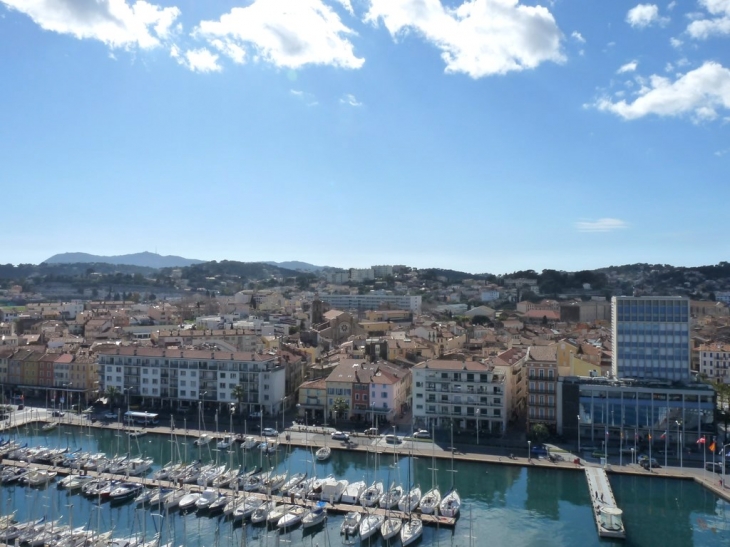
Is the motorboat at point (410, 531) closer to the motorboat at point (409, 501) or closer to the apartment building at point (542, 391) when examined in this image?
the motorboat at point (409, 501)

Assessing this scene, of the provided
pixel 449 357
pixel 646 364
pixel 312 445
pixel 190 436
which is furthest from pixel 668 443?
pixel 190 436

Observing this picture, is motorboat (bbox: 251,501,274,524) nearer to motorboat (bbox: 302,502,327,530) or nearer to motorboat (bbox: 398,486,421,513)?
motorboat (bbox: 302,502,327,530)

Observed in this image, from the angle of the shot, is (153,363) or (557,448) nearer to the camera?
(557,448)

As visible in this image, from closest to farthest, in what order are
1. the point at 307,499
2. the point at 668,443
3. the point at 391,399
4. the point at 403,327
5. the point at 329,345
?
the point at 307,499 → the point at 668,443 → the point at 391,399 → the point at 329,345 → the point at 403,327

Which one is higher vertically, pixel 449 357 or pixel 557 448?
pixel 449 357

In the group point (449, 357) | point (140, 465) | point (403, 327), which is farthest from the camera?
point (403, 327)

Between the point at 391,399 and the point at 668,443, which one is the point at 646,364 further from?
the point at 391,399

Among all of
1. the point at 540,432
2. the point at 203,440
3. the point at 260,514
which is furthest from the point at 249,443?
the point at 540,432

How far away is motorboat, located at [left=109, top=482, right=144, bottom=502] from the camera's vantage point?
26.8 m

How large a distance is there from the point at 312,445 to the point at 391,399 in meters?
6.95

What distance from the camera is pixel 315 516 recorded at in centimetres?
2442

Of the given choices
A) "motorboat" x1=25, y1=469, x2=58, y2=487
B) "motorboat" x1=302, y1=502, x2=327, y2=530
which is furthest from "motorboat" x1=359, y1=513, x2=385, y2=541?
"motorboat" x1=25, y1=469, x2=58, y2=487

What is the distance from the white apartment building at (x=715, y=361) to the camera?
54.0 metres

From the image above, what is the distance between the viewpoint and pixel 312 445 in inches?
1348
